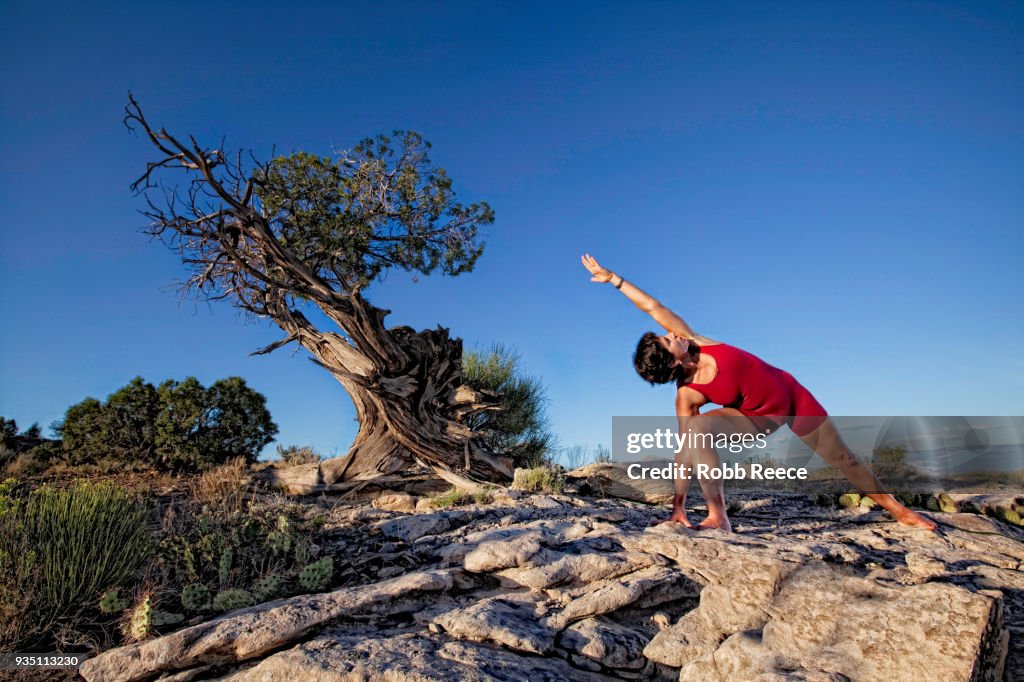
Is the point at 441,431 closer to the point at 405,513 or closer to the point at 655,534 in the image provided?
the point at 405,513

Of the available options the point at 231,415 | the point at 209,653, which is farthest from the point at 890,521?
the point at 231,415

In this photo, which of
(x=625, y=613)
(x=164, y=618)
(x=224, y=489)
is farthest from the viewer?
(x=224, y=489)

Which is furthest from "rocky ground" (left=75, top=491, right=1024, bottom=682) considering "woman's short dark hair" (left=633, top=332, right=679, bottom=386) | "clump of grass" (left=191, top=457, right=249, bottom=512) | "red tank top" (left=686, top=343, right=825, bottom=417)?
"clump of grass" (left=191, top=457, right=249, bottom=512)

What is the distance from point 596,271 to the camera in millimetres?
6820

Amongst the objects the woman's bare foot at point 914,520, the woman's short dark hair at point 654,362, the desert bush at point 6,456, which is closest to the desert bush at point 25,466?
the desert bush at point 6,456

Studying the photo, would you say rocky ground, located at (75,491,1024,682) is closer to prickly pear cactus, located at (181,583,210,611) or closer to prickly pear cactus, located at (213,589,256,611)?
prickly pear cactus, located at (213,589,256,611)

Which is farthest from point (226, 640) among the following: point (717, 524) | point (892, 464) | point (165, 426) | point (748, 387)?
point (892, 464)

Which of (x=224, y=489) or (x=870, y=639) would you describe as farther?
(x=224, y=489)

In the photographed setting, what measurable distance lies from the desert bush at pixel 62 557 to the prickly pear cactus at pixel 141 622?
69 centimetres

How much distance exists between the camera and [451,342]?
12477mm

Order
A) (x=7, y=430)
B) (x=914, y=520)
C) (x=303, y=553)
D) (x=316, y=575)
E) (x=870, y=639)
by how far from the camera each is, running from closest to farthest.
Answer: (x=870, y=639), (x=316, y=575), (x=303, y=553), (x=914, y=520), (x=7, y=430)

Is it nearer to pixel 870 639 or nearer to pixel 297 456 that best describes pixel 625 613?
pixel 870 639

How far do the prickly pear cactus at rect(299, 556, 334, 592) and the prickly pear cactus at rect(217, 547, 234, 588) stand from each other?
0.72 meters

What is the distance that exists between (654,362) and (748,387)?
0.89 m
